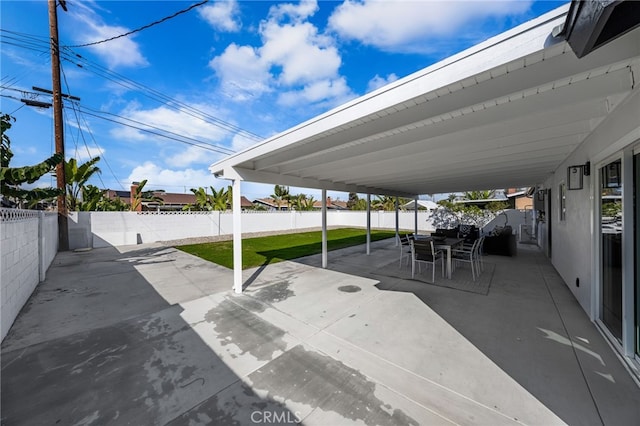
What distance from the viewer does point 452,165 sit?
568 cm

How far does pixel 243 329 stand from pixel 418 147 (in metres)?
4.02

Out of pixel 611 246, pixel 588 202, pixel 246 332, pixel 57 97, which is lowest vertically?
pixel 246 332

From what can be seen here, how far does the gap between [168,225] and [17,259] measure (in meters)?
10.3

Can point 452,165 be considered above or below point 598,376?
above

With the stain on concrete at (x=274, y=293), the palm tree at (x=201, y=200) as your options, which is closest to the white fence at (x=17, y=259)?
the stain on concrete at (x=274, y=293)

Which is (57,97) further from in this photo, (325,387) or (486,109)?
(486,109)

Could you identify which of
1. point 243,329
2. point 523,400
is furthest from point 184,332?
point 523,400

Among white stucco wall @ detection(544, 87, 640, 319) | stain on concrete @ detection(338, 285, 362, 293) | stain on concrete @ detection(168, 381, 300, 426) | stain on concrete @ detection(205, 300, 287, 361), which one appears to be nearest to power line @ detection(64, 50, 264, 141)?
stain on concrete @ detection(205, 300, 287, 361)

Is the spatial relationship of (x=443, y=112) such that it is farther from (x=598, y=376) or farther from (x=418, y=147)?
(x=598, y=376)

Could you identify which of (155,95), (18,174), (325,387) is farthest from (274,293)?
(155,95)

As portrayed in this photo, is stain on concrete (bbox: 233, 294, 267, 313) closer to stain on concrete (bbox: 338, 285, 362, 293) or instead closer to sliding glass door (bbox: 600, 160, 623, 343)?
stain on concrete (bbox: 338, 285, 362, 293)

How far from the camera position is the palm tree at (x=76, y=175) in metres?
10.7

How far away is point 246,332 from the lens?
11.7 ft
